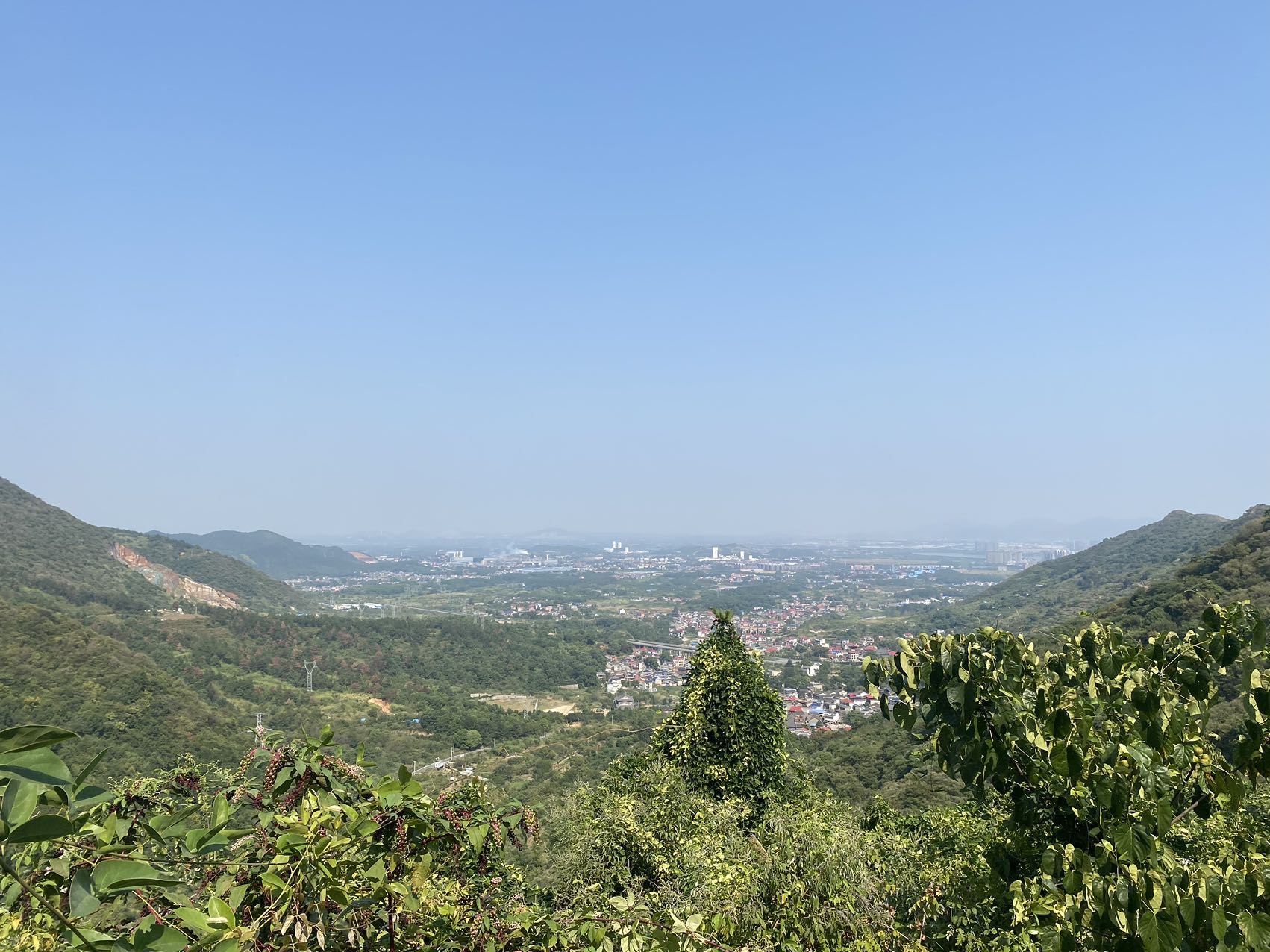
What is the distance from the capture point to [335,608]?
347 feet

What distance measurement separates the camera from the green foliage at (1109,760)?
1731mm

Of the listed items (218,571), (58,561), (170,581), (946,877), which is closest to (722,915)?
(946,877)

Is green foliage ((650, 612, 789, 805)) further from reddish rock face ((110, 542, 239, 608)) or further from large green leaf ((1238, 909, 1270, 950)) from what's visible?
reddish rock face ((110, 542, 239, 608))

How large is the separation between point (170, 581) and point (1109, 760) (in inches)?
3758

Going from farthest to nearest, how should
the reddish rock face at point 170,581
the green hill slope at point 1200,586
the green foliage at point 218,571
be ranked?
the green foliage at point 218,571 → the reddish rock face at point 170,581 → the green hill slope at point 1200,586

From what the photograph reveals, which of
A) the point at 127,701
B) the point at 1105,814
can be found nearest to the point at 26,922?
the point at 1105,814

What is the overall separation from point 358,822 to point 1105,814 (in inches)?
88.1

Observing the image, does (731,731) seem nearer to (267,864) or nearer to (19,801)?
(267,864)

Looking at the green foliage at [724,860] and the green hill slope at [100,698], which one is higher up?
the green foliage at [724,860]

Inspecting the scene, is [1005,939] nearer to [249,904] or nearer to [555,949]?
[555,949]

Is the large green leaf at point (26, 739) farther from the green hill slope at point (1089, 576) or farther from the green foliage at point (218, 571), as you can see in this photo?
the green foliage at point (218, 571)

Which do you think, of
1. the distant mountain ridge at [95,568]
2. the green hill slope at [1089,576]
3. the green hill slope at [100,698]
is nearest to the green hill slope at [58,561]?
the distant mountain ridge at [95,568]

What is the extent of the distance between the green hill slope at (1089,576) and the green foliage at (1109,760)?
57985 millimetres

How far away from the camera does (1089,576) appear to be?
7562 centimetres
